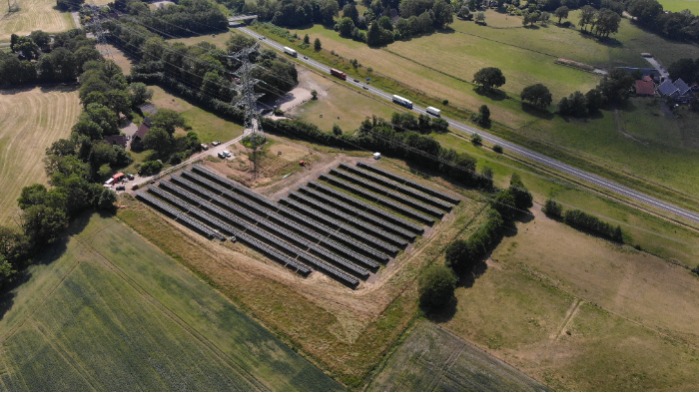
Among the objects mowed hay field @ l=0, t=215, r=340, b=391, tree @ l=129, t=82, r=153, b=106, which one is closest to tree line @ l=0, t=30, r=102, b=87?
tree @ l=129, t=82, r=153, b=106

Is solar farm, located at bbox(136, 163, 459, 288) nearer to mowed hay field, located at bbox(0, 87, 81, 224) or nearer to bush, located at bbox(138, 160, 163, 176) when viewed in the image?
bush, located at bbox(138, 160, 163, 176)

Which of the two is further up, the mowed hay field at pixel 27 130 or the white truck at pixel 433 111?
the white truck at pixel 433 111

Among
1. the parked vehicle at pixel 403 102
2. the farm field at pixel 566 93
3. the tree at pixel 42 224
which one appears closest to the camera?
the tree at pixel 42 224

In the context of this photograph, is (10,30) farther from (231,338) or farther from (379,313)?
(379,313)

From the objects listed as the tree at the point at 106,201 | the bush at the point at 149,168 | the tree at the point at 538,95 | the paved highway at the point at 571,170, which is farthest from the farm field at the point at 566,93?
the tree at the point at 106,201

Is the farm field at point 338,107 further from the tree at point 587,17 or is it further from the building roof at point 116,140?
the tree at point 587,17

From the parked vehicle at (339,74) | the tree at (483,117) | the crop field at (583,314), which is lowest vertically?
the crop field at (583,314)
